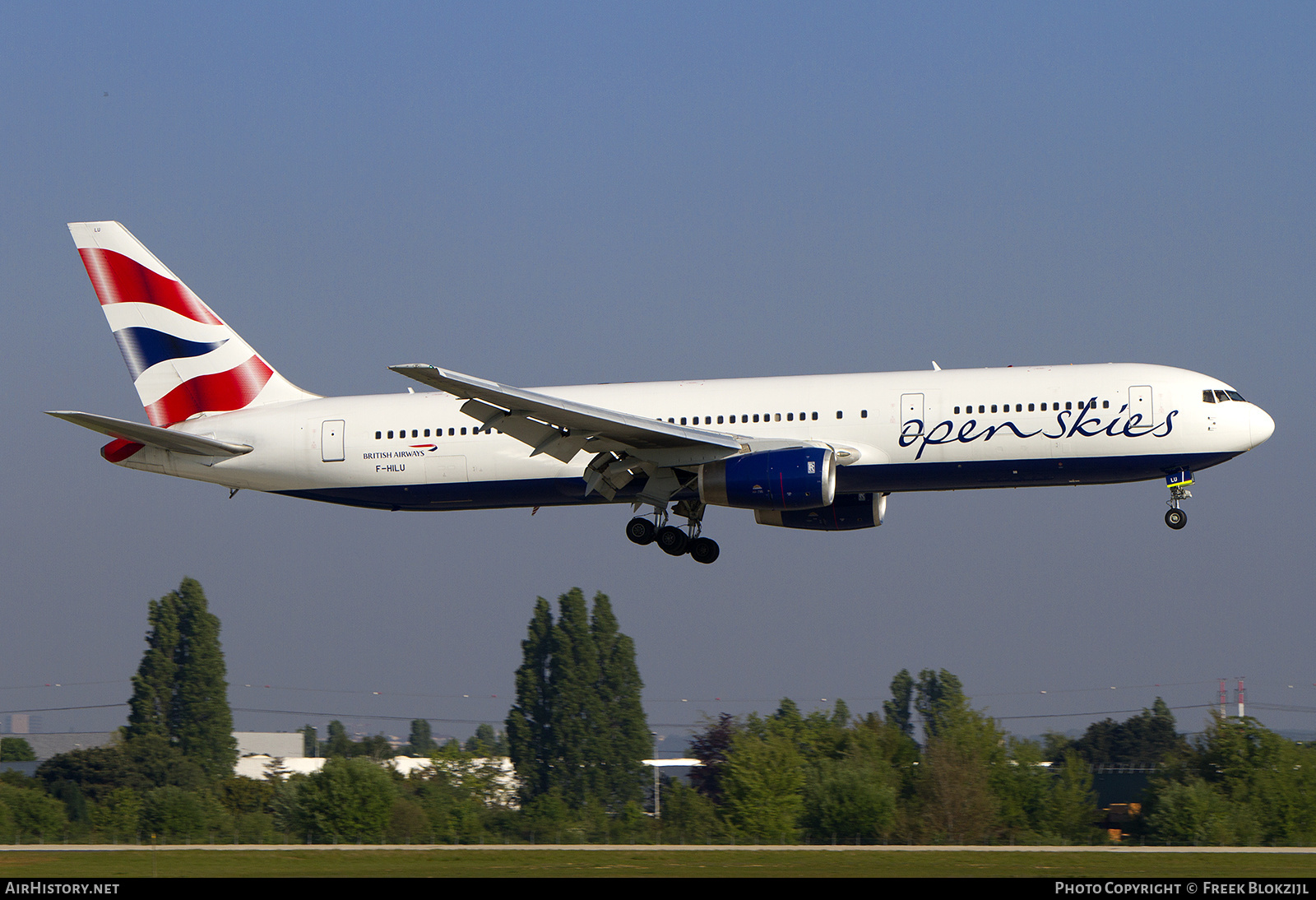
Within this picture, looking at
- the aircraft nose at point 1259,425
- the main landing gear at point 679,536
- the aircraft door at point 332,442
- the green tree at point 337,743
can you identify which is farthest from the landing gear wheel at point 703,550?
the green tree at point 337,743

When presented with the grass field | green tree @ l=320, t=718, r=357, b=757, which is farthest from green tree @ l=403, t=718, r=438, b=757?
the grass field

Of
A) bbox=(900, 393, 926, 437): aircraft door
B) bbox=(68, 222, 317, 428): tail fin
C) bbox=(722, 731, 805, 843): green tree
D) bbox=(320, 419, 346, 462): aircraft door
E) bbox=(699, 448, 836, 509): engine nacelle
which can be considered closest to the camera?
bbox=(699, 448, 836, 509): engine nacelle

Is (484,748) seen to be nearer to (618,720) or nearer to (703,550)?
(618,720)

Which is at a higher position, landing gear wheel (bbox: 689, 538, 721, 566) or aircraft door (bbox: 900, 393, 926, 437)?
aircraft door (bbox: 900, 393, 926, 437)

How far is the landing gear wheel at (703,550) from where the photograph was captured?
38250 millimetres

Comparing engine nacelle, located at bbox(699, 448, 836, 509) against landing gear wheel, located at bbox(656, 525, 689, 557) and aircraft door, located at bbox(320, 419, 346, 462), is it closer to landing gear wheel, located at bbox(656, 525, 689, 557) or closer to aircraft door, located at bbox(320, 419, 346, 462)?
landing gear wheel, located at bbox(656, 525, 689, 557)

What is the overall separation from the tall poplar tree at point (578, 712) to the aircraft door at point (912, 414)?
80.7 meters

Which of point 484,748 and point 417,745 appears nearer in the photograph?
point 484,748

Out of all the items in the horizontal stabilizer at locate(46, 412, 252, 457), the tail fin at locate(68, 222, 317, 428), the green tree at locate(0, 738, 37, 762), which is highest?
the tail fin at locate(68, 222, 317, 428)

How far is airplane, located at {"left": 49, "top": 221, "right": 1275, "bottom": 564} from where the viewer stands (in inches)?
1326

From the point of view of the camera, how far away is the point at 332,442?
1494 inches

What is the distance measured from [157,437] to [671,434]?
44.6 feet

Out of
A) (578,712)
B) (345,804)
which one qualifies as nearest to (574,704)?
(578,712)
